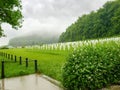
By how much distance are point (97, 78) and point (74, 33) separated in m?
100

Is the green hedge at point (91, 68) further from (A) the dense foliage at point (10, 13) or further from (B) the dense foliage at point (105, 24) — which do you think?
(B) the dense foliage at point (105, 24)

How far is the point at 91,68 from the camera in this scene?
28.5 feet

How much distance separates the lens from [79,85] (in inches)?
339

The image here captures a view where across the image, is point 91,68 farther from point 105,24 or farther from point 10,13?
point 105,24

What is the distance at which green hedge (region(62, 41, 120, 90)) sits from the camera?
858 cm

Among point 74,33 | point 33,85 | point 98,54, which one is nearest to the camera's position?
point 98,54

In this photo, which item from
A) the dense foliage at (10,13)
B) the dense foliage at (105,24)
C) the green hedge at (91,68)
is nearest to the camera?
the green hedge at (91,68)

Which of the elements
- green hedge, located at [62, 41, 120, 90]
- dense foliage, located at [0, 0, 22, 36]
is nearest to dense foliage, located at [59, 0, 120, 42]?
dense foliage, located at [0, 0, 22, 36]

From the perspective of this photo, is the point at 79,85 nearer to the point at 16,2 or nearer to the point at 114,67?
the point at 114,67

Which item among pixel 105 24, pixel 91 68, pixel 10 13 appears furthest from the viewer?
pixel 105 24

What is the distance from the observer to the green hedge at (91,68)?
8578mm

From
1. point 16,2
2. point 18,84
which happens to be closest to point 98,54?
point 18,84

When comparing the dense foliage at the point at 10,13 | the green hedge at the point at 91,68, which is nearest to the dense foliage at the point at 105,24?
the dense foliage at the point at 10,13

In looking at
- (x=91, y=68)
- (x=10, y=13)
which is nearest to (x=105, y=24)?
(x=10, y=13)
